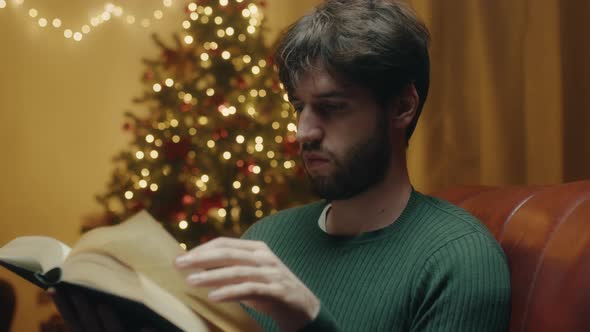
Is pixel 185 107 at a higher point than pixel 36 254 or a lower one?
lower

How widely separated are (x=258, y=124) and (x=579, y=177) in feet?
4.65

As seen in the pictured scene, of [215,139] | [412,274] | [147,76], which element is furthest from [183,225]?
[412,274]

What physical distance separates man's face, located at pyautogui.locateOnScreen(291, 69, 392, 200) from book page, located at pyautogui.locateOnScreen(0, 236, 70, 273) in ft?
1.43

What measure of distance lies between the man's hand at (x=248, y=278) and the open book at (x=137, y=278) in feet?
0.14

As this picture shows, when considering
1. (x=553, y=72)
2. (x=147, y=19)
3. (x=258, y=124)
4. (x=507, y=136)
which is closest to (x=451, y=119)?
(x=507, y=136)

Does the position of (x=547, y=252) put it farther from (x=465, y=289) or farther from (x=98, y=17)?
(x=98, y=17)

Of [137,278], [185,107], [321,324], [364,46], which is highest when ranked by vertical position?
[364,46]

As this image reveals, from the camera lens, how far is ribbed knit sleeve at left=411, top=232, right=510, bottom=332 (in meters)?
0.97

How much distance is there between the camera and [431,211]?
115cm

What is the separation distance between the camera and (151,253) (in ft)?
2.55

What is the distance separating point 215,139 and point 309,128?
2.00m

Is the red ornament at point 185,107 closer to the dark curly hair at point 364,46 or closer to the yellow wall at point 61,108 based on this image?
the yellow wall at point 61,108

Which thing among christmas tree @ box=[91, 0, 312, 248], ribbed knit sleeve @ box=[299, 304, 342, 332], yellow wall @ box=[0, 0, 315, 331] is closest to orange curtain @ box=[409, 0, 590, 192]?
christmas tree @ box=[91, 0, 312, 248]

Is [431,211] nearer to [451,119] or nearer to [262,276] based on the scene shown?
[262,276]
